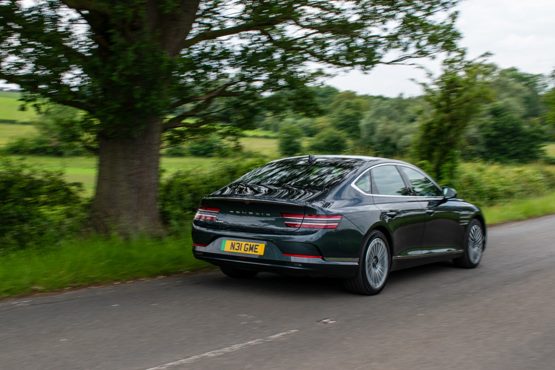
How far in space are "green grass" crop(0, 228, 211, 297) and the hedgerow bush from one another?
1213 cm

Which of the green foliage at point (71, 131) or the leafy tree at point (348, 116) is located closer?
the green foliage at point (71, 131)

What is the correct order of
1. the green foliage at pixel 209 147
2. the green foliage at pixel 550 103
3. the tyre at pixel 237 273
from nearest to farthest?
the tyre at pixel 237 273, the green foliage at pixel 209 147, the green foliage at pixel 550 103

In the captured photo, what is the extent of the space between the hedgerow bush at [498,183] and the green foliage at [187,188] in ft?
28.5

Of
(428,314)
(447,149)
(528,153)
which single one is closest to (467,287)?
(428,314)

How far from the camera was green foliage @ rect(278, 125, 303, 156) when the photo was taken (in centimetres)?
1726

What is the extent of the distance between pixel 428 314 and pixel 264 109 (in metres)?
5.65

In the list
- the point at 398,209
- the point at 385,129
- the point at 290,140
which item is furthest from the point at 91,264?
the point at 385,129

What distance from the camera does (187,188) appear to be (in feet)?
37.5

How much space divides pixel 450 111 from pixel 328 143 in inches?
234

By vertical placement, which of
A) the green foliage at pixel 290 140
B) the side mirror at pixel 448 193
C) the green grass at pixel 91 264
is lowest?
the green grass at pixel 91 264

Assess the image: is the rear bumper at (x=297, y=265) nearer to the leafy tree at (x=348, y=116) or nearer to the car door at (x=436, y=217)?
the car door at (x=436, y=217)

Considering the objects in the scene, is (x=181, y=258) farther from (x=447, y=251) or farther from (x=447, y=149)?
(x=447, y=149)

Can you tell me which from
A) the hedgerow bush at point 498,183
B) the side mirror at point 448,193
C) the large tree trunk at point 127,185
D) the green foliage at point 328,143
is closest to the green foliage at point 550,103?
the hedgerow bush at point 498,183

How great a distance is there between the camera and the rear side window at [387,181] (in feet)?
22.8
